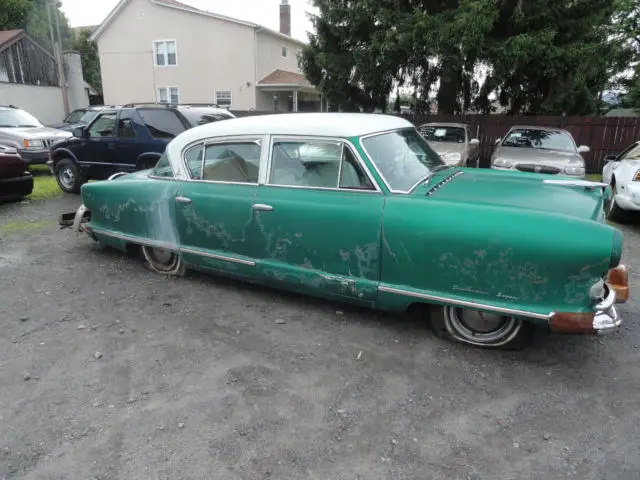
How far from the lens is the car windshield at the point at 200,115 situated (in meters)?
8.01

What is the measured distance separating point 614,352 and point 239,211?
326 cm

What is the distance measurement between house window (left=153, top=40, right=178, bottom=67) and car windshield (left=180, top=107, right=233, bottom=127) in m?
19.5

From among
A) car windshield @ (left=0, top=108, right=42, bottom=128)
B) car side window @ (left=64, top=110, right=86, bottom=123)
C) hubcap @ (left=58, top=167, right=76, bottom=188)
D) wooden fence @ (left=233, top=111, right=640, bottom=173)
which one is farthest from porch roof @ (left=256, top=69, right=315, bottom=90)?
hubcap @ (left=58, top=167, right=76, bottom=188)

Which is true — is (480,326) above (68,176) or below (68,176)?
below

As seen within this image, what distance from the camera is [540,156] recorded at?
9.21 metres

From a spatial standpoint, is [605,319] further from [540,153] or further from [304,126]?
[540,153]

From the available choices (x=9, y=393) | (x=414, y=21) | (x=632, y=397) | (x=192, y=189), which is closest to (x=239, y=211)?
(x=192, y=189)

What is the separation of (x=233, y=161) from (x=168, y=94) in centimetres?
2455

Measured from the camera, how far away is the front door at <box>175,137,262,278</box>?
163 inches

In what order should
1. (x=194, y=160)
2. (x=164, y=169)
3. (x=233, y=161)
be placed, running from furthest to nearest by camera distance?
(x=164, y=169) → (x=194, y=160) → (x=233, y=161)

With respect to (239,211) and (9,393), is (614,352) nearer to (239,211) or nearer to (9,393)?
(239,211)

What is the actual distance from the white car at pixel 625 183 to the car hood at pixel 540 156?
83 centimetres

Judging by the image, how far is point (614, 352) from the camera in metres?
3.51

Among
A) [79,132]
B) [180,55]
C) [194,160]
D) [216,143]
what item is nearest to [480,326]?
[216,143]
